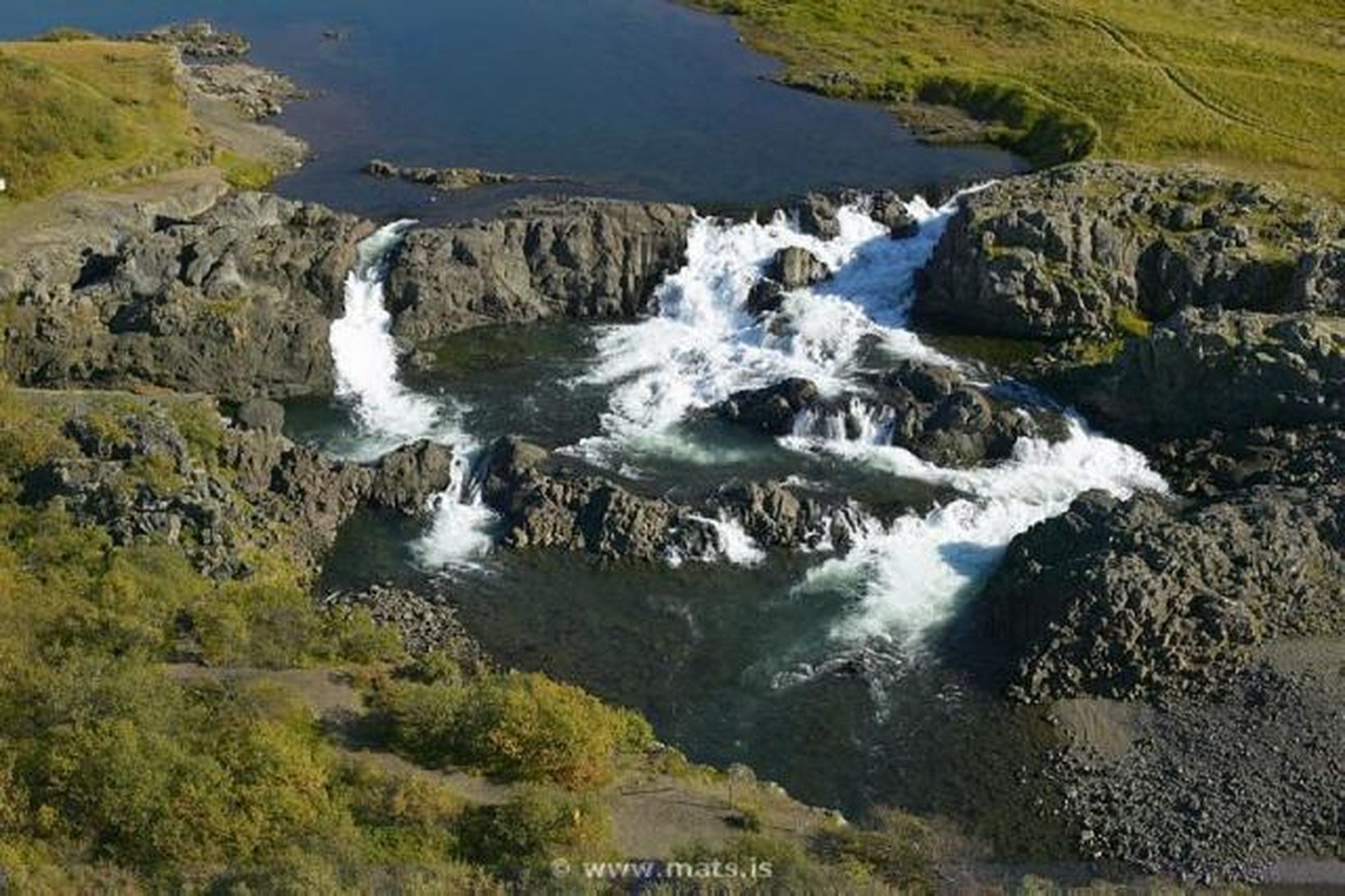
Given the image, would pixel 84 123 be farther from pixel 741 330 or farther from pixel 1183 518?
pixel 1183 518

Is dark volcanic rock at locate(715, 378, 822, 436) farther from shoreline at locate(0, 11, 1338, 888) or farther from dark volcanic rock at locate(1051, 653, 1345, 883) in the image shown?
dark volcanic rock at locate(1051, 653, 1345, 883)

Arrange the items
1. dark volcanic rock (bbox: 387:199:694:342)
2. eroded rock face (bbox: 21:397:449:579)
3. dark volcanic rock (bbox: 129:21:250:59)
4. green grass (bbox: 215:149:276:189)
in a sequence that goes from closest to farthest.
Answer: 1. eroded rock face (bbox: 21:397:449:579)
2. dark volcanic rock (bbox: 387:199:694:342)
3. green grass (bbox: 215:149:276:189)
4. dark volcanic rock (bbox: 129:21:250:59)

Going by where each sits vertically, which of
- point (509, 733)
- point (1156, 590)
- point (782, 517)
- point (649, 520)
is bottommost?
point (649, 520)

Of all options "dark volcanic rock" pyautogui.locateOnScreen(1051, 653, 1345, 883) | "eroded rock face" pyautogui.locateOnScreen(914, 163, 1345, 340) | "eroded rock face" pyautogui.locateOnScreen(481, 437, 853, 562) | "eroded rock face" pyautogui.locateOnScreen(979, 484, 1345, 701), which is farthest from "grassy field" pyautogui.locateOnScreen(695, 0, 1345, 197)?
"dark volcanic rock" pyautogui.locateOnScreen(1051, 653, 1345, 883)

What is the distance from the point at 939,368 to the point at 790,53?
196 ft

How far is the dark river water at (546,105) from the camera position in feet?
305

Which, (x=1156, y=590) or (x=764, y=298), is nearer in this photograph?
(x=1156, y=590)

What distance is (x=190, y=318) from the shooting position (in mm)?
70188

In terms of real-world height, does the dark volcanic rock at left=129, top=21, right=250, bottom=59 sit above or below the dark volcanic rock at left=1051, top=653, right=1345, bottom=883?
above

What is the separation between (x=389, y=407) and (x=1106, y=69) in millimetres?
68096

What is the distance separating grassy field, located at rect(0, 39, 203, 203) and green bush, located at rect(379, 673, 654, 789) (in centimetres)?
Answer: 5642

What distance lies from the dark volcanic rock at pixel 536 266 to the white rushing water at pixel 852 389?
2092 mm

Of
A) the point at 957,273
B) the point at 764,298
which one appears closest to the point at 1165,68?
the point at 957,273

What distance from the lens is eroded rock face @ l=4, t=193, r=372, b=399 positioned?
69250 mm
